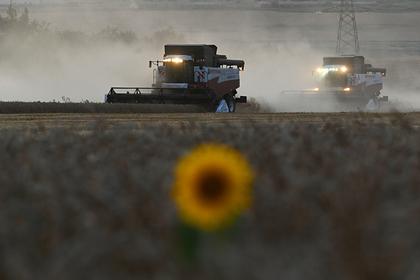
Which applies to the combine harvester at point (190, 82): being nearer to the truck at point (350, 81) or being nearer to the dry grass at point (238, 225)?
the truck at point (350, 81)

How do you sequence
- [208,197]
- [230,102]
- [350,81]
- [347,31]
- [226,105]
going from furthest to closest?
[347,31], [350,81], [230,102], [226,105], [208,197]

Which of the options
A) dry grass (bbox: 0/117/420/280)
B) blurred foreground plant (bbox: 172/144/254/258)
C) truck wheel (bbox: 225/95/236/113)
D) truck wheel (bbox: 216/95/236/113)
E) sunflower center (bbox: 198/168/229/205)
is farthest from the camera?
truck wheel (bbox: 225/95/236/113)

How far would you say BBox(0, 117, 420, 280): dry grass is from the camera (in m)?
3.11

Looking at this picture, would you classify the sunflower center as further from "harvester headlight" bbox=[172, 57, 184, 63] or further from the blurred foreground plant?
"harvester headlight" bbox=[172, 57, 184, 63]

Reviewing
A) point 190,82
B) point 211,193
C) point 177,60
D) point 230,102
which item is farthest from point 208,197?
point 230,102

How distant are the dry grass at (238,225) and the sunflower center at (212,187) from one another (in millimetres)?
180

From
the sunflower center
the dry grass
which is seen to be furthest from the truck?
the sunflower center

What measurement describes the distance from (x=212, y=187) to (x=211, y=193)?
97 mm

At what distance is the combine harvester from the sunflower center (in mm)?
29120

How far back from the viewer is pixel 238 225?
12.7 ft

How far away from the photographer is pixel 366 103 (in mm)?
49281

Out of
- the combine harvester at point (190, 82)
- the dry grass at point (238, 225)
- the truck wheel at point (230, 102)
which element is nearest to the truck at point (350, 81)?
the truck wheel at point (230, 102)

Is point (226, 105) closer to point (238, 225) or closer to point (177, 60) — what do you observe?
point (177, 60)

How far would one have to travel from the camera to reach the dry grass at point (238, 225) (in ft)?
10.2
